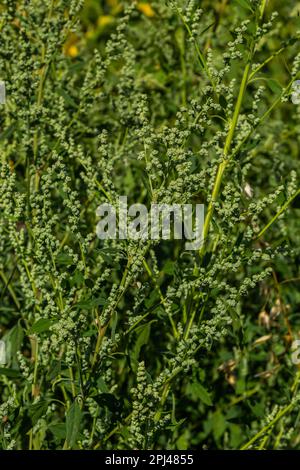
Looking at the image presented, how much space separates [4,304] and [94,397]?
0.68 metres

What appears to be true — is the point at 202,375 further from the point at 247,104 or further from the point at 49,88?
the point at 49,88

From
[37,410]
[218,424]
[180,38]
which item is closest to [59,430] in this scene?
[37,410]

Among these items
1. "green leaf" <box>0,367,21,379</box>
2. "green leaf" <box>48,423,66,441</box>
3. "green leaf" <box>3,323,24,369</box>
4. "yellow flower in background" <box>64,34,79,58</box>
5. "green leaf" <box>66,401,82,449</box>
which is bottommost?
"green leaf" <box>48,423,66,441</box>

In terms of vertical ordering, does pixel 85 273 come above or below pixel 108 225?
below

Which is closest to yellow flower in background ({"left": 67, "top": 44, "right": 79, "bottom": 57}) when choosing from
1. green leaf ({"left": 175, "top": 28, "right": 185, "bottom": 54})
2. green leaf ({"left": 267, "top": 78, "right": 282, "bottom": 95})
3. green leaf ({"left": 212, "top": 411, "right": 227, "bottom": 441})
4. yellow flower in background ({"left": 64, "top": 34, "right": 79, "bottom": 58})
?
yellow flower in background ({"left": 64, "top": 34, "right": 79, "bottom": 58})

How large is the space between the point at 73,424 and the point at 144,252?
38 centimetres

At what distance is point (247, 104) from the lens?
77.6 inches

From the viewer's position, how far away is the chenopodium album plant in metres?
1.64

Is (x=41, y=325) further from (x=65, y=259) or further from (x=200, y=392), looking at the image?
(x=200, y=392)

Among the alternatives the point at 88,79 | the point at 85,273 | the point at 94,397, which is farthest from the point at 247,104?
the point at 94,397

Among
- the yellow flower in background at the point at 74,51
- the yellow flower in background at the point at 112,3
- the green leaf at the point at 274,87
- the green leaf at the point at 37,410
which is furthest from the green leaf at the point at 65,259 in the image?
the yellow flower in background at the point at 112,3

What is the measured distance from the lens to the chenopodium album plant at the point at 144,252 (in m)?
1.64

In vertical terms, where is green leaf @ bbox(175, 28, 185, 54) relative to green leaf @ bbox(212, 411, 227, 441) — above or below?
above

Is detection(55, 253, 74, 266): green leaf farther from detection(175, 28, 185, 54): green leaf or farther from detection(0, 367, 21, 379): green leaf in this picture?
detection(175, 28, 185, 54): green leaf
